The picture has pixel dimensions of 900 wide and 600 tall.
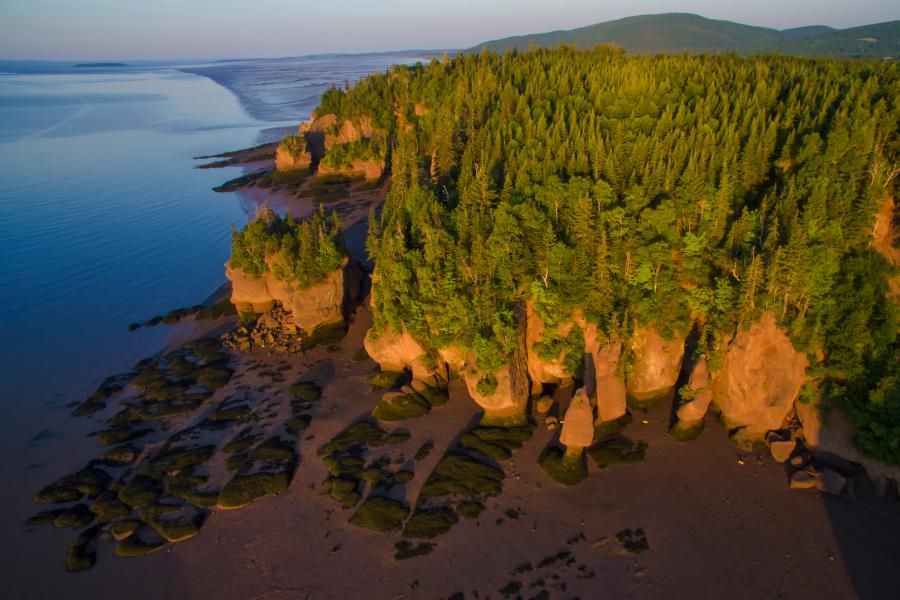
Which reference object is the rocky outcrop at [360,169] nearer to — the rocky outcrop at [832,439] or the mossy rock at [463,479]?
the mossy rock at [463,479]

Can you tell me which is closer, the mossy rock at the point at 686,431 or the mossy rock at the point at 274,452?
the mossy rock at the point at 686,431

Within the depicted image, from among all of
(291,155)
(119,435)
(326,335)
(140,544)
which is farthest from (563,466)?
(291,155)

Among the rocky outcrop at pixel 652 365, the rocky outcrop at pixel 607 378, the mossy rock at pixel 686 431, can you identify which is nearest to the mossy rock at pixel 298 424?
the rocky outcrop at pixel 607 378

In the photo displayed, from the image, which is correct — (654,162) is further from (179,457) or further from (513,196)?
(179,457)

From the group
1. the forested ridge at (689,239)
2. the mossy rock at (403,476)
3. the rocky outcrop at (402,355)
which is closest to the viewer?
the forested ridge at (689,239)

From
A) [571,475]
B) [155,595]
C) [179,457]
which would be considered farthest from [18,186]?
[571,475]

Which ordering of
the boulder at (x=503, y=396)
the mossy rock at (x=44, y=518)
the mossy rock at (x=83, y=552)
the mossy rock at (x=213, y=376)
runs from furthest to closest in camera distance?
the mossy rock at (x=213, y=376) → the boulder at (x=503, y=396) → the mossy rock at (x=44, y=518) → the mossy rock at (x=83, y=552)
